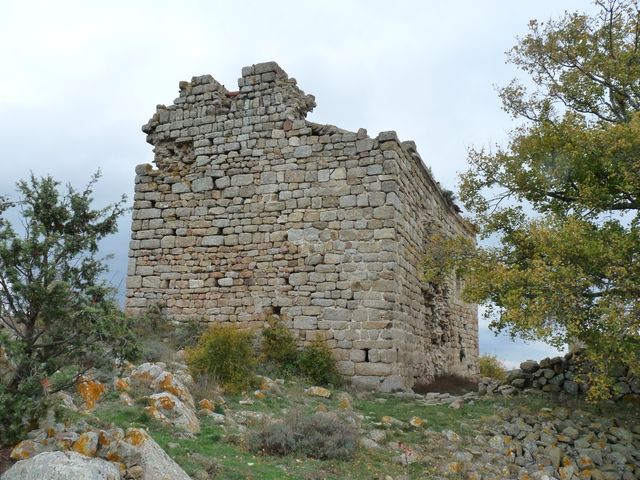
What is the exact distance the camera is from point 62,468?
15.5ft

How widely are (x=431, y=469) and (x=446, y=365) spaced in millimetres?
7927

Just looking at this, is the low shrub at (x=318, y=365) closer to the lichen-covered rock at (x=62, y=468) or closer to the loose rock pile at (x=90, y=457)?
the loose rock pile at (x=90, y=457)

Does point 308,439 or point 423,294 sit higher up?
point 423,294

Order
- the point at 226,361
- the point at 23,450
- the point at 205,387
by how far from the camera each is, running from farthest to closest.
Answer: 1. the point at 226,361
2. the point at 205,387
3. the point at 23,450

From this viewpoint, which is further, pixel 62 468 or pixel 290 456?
pixel 290 456

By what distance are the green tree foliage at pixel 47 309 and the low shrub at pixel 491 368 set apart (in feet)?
52.7

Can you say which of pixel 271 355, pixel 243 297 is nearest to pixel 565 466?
pixel 271 355

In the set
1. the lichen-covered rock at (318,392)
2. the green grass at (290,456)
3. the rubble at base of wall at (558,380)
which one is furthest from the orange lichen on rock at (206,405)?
the rubble at base of wall at (558,380)

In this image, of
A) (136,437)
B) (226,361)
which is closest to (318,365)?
(226,361)

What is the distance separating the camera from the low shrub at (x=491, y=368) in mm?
19938

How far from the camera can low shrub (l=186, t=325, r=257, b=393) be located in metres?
9.07

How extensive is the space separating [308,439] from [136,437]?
216 centimetres

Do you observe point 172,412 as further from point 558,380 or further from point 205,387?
point 558,380

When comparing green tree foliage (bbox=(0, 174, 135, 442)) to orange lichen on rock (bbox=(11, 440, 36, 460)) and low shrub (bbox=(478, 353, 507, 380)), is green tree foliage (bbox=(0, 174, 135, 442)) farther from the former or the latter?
low shrub (bbox=(478, 353, 507, 380))
